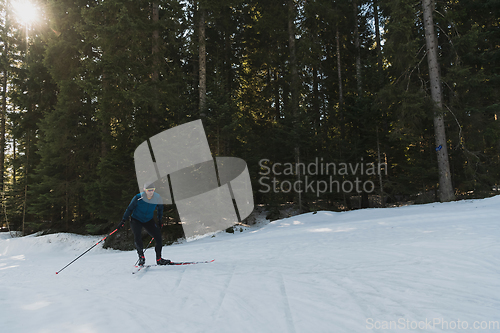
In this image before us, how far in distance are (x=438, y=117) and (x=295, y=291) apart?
41.9 feet

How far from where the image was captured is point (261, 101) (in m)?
21.0

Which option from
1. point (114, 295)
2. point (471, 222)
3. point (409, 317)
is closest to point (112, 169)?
point (114, 295)

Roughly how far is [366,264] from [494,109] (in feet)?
39.8

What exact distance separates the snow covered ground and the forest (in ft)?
24.1

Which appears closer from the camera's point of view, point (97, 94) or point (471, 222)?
point (471, 222)

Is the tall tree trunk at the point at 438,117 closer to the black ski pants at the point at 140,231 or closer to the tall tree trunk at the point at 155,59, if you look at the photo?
the black ski pants at the point at 140,231

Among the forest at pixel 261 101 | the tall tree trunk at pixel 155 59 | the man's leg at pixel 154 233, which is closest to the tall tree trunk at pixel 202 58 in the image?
the forest at pixel 261 101

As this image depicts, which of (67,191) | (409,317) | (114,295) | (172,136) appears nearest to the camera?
(409,317)

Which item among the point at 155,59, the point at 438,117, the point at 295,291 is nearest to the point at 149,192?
the point at 295,291

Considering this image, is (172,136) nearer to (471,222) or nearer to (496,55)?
(471,222)

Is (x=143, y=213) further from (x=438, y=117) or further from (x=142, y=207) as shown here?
(x=438, y=117)

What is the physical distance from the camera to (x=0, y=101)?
22.2 meters

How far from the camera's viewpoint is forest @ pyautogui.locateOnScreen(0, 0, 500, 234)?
12383 millimetres

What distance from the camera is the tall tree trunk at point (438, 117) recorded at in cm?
1232
